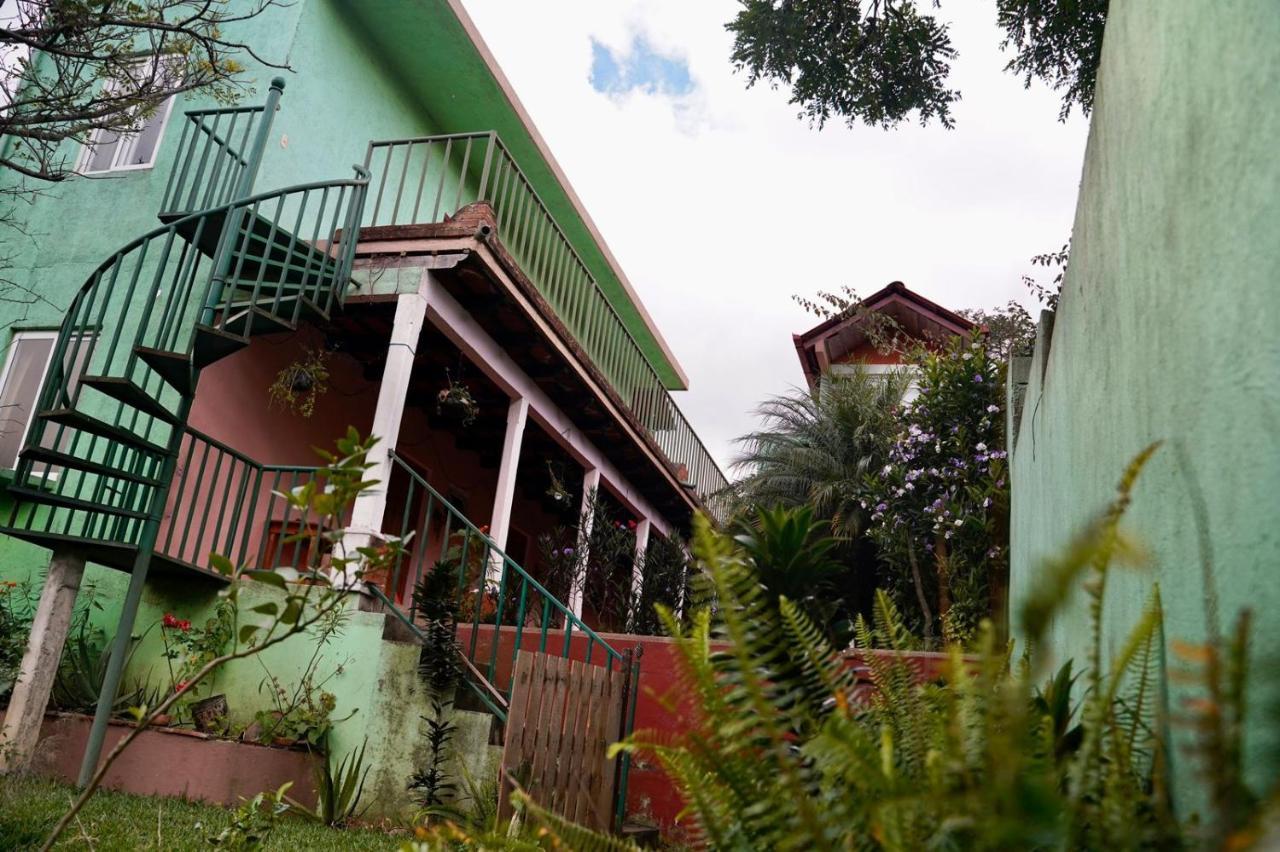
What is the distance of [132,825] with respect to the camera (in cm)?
416

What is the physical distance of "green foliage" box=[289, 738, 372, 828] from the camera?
5.23m

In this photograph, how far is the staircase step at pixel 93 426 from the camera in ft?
17.6

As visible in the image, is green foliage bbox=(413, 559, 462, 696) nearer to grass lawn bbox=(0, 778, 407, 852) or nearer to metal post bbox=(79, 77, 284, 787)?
grass lawn bbox=(0, 778, 407, 852)

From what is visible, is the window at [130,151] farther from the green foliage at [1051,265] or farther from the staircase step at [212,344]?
the green foliage at [1051,265]

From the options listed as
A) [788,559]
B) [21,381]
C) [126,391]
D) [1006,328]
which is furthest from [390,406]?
[1006,328]

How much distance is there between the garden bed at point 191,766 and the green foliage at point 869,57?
5.93m

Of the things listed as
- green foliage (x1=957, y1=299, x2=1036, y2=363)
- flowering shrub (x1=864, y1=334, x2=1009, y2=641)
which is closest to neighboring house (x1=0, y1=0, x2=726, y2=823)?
flowering shrub (x1=864, y1=334, x2=1009, y2=641)

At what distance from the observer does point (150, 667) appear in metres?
6.43

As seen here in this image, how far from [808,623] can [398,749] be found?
4984mm

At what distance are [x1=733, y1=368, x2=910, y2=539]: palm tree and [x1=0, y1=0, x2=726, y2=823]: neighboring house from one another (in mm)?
1985

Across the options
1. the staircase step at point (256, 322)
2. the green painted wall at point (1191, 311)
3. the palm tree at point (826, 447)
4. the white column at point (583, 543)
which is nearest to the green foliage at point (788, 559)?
the green painted wall at point (1191, 311)

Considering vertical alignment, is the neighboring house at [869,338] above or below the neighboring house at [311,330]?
above

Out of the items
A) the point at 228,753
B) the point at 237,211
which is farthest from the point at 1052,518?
the point at 237,211

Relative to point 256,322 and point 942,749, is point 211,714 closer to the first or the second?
point 256,322
